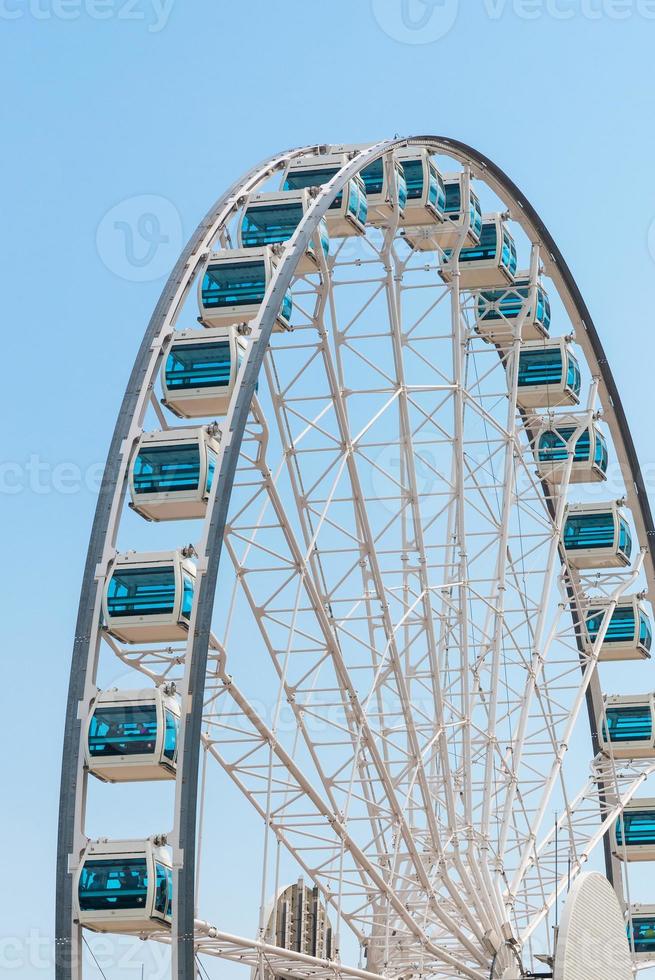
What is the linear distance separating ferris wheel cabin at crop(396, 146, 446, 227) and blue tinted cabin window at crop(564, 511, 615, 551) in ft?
38.6

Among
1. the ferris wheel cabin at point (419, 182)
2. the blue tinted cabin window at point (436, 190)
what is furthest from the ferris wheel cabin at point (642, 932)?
the ferris wheel cabin at point (419, 182)

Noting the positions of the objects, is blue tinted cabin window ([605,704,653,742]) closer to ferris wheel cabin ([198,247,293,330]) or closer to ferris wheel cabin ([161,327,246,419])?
ferris wheel cabin ([198,247,293,330])

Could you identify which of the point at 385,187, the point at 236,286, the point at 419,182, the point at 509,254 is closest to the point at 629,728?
the point at 509,254

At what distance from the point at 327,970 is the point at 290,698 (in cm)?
571

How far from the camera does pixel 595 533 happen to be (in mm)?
51250

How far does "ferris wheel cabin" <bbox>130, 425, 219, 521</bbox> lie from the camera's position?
1314 inches

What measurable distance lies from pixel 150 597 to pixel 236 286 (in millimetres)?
6360

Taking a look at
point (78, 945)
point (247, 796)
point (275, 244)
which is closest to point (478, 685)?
point (247, 796)

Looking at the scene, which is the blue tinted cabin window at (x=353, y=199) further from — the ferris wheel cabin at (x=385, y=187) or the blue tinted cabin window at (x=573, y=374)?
the blue tinted cabin window at (x=573, y=374)

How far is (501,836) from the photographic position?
145 ft

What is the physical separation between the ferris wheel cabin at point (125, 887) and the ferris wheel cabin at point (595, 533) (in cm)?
2291

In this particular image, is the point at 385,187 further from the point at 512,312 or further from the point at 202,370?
the point at 512,312

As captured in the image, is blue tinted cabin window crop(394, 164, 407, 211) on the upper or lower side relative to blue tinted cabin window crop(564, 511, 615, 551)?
upper

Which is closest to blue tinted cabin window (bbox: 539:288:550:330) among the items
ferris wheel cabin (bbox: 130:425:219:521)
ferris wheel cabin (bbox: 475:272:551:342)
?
ferris wheel cabin (bbox: 475:272:551:342)
